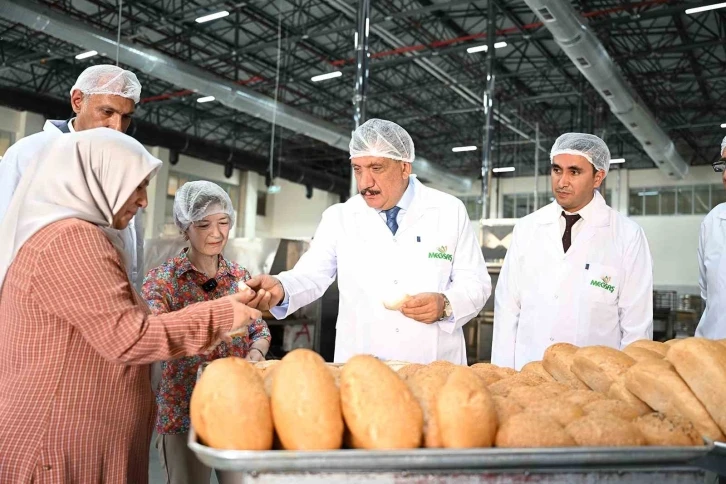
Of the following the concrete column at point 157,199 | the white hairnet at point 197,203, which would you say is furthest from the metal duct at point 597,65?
the concrete column at point 157,199

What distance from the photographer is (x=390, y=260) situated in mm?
2451

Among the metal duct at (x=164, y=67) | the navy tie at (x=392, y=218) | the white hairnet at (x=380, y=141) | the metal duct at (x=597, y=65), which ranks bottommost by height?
the navy tie at (x=392, y=218)

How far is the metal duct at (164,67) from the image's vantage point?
669 centimetres

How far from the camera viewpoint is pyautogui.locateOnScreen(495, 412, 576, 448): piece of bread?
93 cm

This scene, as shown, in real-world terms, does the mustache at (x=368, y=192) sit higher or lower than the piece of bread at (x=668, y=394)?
higher

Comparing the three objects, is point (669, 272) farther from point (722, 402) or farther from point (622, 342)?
point (722, 402)

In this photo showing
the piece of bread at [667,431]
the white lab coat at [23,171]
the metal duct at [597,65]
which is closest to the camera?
the piece of bread at [667,431]

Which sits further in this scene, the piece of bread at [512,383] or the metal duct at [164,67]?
the metal duct at [164,67]

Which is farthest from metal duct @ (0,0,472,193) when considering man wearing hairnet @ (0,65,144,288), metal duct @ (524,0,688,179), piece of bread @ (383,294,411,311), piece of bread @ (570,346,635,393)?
piece of bread @ (570,346,635,393)

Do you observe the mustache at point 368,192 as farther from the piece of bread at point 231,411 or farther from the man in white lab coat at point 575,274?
the piece of bread at point 231,411

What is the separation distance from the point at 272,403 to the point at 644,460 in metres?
0.54

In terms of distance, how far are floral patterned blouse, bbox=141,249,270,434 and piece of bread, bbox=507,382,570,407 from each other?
1.23 metres

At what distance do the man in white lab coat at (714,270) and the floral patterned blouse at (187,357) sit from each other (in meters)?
2.05

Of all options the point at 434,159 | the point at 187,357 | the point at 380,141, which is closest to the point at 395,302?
the point at 380,141
